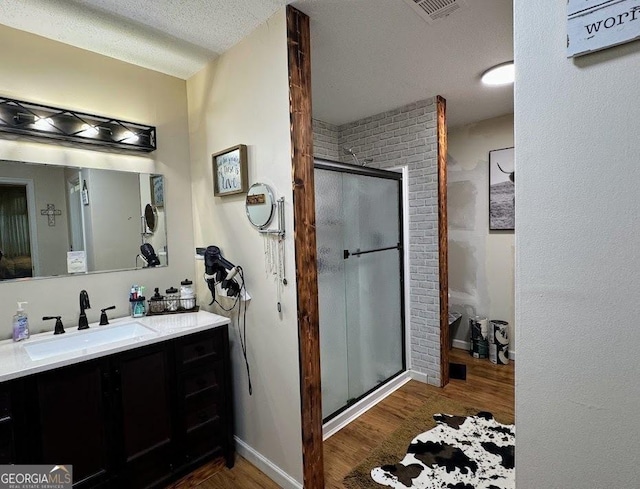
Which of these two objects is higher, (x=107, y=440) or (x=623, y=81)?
(x=623, y=81)

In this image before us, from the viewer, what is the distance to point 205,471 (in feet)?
6.21

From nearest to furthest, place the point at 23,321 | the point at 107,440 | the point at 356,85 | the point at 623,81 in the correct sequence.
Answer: the point at 623,81 → the point at 107,440 → the point at 23,321 → the point at 356,85

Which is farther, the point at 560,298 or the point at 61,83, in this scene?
the point at 61,83

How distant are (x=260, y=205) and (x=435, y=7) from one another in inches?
53.7

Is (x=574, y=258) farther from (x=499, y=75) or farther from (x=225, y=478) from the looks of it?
(x=499, y=75)

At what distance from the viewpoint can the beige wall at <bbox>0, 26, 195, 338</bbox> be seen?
1725mm

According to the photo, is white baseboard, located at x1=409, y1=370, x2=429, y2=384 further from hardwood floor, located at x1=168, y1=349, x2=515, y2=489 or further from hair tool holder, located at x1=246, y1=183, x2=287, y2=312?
hair tool holder, located at x1=246, y1=183, x2=287, y2=312

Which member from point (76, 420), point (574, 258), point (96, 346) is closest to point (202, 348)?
point (96, 346)

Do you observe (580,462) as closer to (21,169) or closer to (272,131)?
(272,131)

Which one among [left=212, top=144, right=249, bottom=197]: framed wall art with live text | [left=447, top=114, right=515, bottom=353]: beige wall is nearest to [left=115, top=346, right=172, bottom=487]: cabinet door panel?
[left=212, top=144, right=249, bottom=197]: framed wall art with live text

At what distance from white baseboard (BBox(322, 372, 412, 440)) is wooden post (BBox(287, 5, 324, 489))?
1.70 feet

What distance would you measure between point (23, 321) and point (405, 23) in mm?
2607

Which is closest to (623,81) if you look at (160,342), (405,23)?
(405,23)

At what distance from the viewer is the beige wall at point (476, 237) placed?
10.9 ft
